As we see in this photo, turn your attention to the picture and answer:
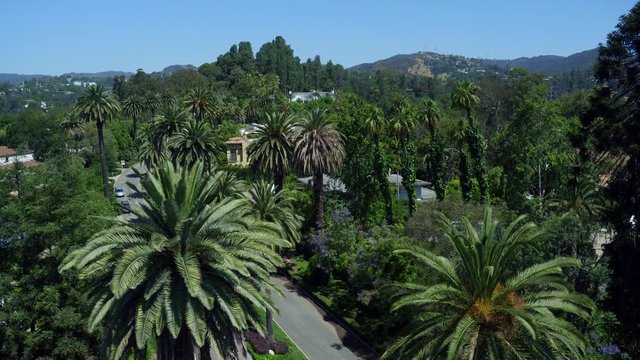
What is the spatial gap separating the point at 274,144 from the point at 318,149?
3.26m

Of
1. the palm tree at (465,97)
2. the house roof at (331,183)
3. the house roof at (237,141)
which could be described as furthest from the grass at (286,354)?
the house roof at (237,141)

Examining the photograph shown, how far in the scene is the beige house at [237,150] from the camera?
73.9m

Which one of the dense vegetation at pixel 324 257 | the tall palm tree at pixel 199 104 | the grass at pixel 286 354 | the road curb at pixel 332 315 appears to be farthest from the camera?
the tall palm tree at pixel 199 104

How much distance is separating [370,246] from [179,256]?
67.5 feet

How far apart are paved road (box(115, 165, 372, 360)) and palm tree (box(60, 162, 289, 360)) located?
12.5 m

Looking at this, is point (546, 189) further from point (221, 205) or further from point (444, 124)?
point (221, 205)

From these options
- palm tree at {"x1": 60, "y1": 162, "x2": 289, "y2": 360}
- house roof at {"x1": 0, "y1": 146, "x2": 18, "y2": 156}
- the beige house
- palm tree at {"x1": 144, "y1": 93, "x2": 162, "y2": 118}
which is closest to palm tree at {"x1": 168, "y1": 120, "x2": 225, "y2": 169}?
the beige house

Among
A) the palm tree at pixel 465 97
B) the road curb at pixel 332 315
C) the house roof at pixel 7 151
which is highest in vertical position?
the palm tree at pixel 465 97

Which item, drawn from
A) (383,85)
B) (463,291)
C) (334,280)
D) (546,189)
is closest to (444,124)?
(546,189)

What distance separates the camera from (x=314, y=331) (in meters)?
Result: 35.2

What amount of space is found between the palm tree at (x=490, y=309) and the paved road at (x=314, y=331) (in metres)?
13.9

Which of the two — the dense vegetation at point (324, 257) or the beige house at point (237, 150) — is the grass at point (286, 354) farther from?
the beige house at point (237, 150)

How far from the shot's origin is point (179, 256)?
16.1 meters

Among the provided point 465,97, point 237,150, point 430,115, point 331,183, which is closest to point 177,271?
point 465,97
